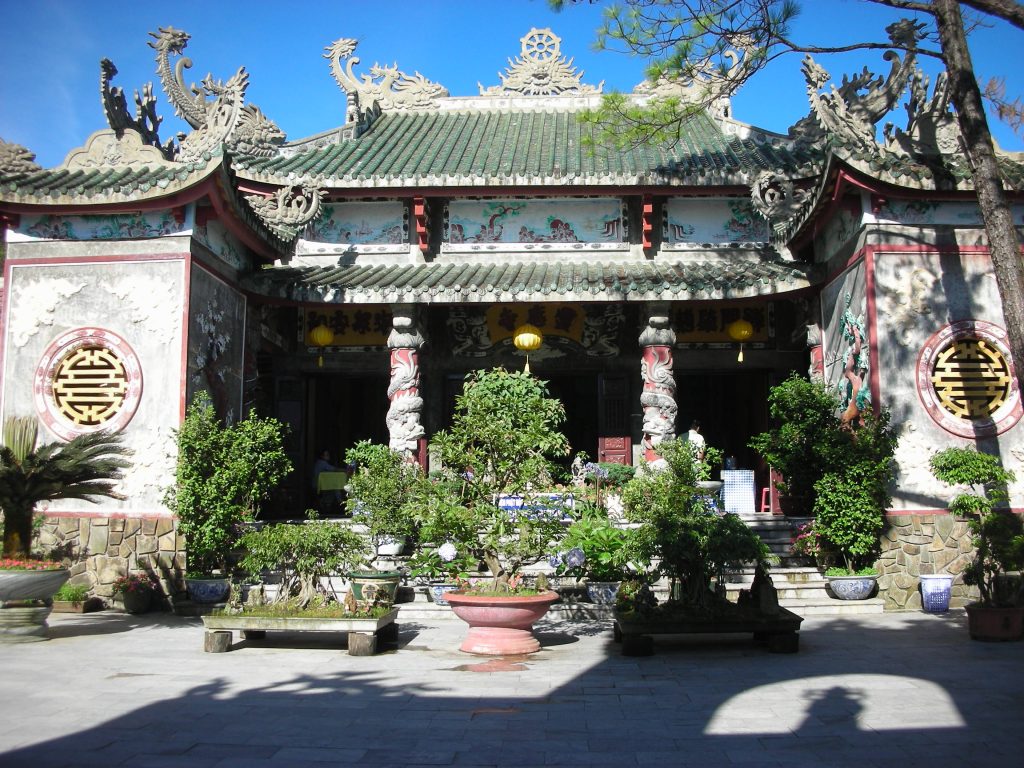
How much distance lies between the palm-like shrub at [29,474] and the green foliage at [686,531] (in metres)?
4.77

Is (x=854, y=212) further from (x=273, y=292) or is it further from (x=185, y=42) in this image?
(x=185, y=42)

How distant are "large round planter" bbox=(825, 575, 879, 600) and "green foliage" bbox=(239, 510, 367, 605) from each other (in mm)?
4910

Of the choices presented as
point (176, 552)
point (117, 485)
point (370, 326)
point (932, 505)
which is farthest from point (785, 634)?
point (370, 326)

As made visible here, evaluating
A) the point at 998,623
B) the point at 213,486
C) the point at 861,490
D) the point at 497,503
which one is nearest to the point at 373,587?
the point at 497,503

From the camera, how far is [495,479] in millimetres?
7066

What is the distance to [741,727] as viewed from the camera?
4.74 meters

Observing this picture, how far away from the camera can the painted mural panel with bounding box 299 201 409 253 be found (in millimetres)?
12656

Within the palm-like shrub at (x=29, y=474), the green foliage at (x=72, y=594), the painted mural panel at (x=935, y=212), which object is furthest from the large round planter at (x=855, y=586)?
the green foliage at (x=72, y=594)

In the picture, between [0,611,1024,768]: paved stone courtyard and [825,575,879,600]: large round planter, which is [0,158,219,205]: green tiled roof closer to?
[0,611,1024,768]: paved stone courtyard

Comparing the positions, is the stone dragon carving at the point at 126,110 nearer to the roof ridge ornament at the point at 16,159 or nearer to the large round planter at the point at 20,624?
the roof ridge ornament at the point at 16,159

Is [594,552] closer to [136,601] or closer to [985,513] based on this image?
[985,513]

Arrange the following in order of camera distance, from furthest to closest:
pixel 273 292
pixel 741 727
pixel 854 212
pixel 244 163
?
1. pixel 244 163
2. pixel 273 292
3. pixel 854 212
4. pixel 741 727

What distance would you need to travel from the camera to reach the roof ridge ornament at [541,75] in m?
15.6

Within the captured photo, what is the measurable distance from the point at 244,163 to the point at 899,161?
27.6 ft
